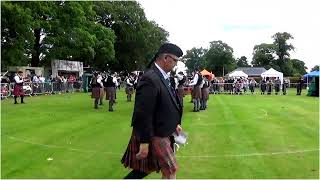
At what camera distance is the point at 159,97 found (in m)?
5.38

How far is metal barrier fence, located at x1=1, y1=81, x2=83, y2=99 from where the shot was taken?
93.2 feet

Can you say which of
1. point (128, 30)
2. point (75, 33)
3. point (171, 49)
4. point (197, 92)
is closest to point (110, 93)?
point (197, 92)

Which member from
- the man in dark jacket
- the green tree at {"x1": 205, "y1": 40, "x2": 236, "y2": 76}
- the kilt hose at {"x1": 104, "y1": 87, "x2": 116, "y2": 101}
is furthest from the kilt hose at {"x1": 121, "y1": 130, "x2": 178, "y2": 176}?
the green tree at {"x1": 205, "y1": 40, "x2": 236, "y2": 76}

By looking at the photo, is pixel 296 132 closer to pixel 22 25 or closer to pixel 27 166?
pixel 27 166

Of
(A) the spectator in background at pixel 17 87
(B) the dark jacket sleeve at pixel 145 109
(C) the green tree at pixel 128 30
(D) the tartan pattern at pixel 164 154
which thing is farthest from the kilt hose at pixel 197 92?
(C) the green tree at pixel 128 30

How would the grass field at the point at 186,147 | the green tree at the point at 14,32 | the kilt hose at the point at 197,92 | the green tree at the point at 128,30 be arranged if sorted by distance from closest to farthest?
1. the grass field at the point at 186,147
2. the kilt hose at the point at 197,92
3. the green tree at the point at 14,32
4. the green tree at the point at 128,30

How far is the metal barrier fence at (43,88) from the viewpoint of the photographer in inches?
1118

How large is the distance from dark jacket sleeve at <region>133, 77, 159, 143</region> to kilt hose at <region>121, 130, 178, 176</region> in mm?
153

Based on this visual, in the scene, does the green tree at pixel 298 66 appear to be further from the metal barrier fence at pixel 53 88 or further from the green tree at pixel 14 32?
the green tree at pixel 14 32

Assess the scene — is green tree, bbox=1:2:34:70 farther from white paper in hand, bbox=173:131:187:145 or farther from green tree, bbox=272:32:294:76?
green tree, bbox=272:32:294:76

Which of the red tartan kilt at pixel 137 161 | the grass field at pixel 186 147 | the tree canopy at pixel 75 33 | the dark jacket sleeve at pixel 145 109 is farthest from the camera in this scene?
the tree canopy at pixel 75 33

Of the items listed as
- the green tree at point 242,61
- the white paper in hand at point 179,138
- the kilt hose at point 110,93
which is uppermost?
the green tree at point 242,61

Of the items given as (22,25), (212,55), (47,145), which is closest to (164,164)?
(47,145)

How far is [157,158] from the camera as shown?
5.39 m
